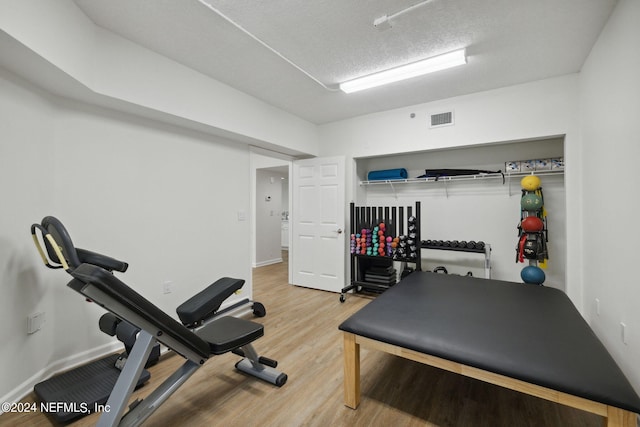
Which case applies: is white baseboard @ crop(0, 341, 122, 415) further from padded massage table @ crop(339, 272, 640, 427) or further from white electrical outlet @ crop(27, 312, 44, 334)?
padded massage table @ crop(339, 272, 640, 427)

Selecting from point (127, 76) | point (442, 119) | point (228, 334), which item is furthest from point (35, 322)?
point (442, 119)

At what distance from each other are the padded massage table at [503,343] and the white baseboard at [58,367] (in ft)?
6.87

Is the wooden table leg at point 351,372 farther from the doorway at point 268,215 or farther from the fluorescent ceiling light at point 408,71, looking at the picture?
the doorway at point 268,215

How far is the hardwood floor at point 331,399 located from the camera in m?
1.67

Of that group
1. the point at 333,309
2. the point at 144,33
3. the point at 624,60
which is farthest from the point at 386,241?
the point at 144,33

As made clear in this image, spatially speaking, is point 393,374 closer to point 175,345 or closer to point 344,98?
point 175,345

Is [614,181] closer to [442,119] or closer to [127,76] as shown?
[442,119]

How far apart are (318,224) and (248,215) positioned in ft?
3.92

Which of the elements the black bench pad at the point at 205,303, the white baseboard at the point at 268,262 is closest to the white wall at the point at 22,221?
the black bench pad at the point at 205,303

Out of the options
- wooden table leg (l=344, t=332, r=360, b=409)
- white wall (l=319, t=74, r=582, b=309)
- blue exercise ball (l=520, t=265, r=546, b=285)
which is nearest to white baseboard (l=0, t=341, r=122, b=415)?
wooden table leg (l=344, t=332, r=360, b=409)

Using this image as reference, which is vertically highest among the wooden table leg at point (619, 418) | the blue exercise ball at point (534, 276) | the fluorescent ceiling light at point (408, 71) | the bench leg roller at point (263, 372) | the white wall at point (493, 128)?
the fluorescent ceiling light at point (408, 71)

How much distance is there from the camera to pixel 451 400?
6.07 feet

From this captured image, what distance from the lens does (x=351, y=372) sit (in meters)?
1.78

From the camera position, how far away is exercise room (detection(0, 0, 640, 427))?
1.64 metres
